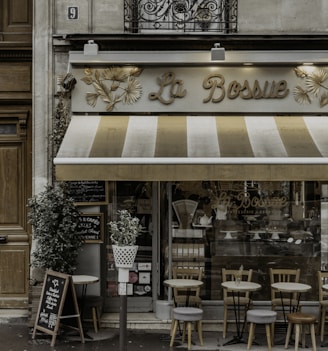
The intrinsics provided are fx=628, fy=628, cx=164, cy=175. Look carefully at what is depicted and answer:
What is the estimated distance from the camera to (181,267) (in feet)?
31.3

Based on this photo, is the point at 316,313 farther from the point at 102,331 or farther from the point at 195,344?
the point at 102,331

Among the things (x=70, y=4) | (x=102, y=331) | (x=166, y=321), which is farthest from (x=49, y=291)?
(x=70, y=4)

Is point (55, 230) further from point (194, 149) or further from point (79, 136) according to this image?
point (194, 149)

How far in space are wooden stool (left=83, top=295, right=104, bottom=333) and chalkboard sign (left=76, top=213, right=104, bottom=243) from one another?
83cm

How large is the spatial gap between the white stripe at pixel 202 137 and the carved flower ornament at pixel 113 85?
0.91 meters

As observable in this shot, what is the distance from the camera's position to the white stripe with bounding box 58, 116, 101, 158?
8.08 m

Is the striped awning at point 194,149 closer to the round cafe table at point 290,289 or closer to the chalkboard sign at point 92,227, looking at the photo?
the chalkboard sign at point 92,227

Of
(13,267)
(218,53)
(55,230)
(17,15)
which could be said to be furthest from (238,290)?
(17,15)

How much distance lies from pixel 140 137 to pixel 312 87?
2.65m

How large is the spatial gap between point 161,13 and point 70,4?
135 centimetres

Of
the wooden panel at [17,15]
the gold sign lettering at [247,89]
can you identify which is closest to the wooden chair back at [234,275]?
the gold sign lettering at [247,89]

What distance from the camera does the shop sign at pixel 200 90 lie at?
9.07 meters

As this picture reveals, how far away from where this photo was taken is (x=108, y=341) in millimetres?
8477

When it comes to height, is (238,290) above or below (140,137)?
below
